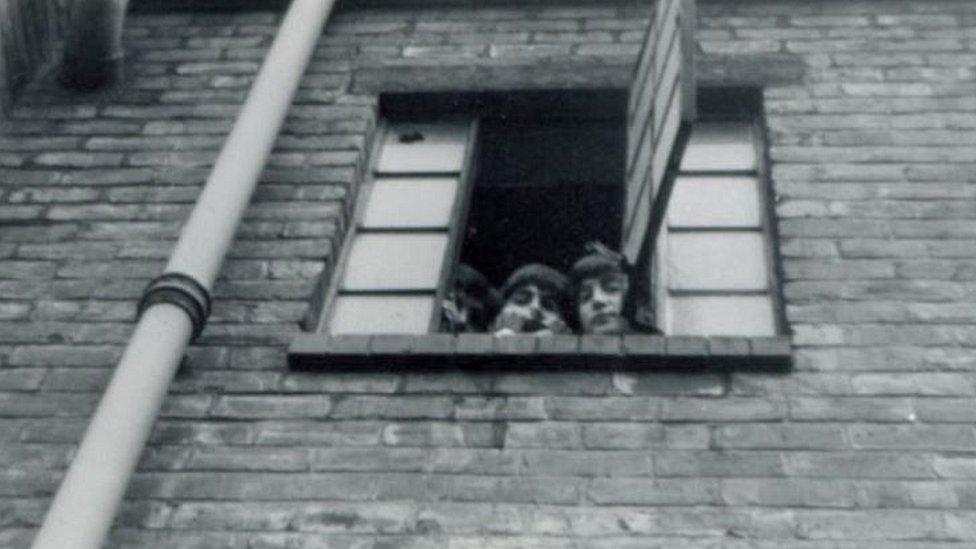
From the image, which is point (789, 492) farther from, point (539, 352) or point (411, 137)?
point (411, 137)

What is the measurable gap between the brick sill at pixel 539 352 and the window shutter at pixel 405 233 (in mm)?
424

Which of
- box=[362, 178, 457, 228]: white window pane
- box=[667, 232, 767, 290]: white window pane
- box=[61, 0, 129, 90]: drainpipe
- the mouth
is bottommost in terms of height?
the mouth

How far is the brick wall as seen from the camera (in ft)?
13.5

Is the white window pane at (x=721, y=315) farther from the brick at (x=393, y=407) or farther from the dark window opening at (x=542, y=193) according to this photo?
the dark window opening at (x=542, y=193)

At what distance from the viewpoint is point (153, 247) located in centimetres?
524

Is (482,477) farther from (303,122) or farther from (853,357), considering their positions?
(303,122)

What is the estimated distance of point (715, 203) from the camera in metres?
5.61

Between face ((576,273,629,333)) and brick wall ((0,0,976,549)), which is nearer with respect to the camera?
brick wall ((0,0,976,549))

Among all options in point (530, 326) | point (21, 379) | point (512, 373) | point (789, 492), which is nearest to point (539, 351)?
point (512, 373)

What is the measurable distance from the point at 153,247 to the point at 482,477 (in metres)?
1.69

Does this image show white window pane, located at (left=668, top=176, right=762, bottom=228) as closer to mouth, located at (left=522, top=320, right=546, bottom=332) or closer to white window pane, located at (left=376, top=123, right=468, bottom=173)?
mouth, located at (left=522, top=320, right=546, bottom=332)

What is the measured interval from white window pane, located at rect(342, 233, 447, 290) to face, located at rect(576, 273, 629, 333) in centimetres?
55

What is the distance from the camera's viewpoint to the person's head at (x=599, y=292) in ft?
17.0

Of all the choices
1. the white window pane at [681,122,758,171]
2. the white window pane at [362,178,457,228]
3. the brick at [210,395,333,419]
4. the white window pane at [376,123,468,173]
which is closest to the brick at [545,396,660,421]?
the brick at [210,395,333,419]
